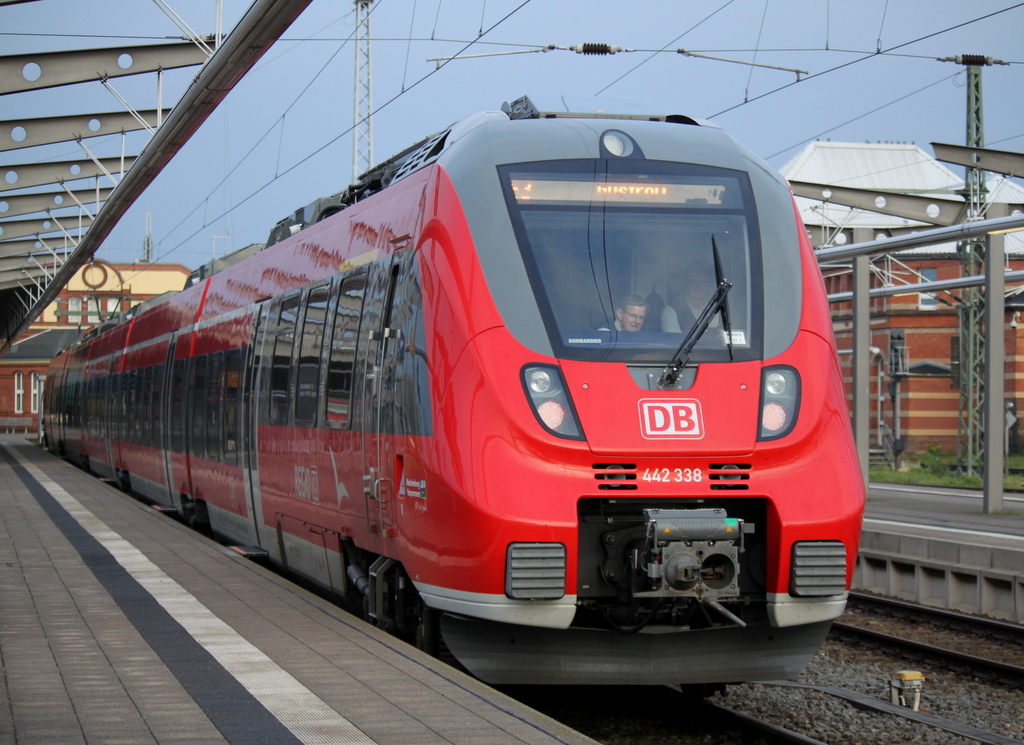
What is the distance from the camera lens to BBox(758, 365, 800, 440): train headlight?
6.57 m

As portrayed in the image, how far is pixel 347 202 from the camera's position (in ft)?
33.6

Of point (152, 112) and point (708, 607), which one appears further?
point (152, 112)

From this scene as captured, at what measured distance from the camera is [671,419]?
6434 millimetres

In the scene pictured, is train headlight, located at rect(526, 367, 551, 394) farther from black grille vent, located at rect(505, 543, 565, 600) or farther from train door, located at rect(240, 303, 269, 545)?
train door, located at rect(240, 303, 269, 545)

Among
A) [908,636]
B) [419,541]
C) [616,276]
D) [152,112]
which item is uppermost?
[152,112]

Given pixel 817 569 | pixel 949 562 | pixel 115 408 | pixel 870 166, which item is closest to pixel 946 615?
pixel 949 562

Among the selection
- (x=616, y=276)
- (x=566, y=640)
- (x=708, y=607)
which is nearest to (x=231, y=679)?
(x=566, y=640)

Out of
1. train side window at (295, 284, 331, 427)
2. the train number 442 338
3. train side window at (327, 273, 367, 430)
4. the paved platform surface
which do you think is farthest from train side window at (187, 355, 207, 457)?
the paved platform surface

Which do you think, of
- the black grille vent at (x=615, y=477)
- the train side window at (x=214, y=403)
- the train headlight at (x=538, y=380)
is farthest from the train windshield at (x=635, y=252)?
the train side window at (x=214, y=403)

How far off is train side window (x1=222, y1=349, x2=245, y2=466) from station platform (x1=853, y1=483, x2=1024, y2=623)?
715 centimetres

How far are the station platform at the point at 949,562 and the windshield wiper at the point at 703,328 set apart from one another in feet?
20.3

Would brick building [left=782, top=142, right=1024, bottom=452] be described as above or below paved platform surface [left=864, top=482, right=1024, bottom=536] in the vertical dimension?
above

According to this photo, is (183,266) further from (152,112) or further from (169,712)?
(169,712)

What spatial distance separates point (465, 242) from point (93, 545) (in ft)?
24.9
